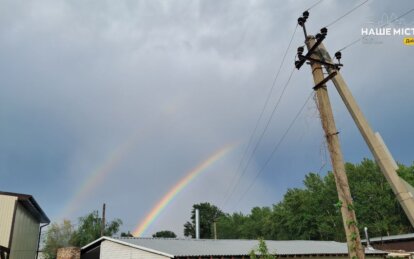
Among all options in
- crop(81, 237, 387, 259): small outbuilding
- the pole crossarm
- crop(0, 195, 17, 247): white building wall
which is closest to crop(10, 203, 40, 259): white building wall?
crop(0, 195, 17, 247): white building wall

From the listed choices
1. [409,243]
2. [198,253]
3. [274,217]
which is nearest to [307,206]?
[274,217]

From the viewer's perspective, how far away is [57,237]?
6762 cm

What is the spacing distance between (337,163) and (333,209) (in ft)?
206

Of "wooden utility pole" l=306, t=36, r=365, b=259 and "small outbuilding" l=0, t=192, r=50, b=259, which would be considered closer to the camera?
"wooden utility pole" l=306, t=36, r=365, b=259

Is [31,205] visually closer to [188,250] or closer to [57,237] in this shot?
[188,250]

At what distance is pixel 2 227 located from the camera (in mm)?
21469

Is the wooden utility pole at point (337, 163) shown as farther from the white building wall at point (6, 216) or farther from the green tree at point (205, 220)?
the green tree at point (205, 220)

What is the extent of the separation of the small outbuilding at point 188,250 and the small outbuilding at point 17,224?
185 inches

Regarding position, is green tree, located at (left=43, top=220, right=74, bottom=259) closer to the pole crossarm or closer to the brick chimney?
the brick chimney

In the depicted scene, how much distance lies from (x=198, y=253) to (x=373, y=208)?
1779 inches

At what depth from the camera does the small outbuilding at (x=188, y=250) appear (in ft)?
80.6

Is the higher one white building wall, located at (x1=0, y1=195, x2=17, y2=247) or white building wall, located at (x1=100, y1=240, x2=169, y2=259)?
white building wall, located at (x1=0, y1=195, x2=17, y2=247)

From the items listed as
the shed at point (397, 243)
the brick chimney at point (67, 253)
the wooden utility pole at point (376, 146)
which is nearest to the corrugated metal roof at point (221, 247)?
the brick chimney at point (67, 253)

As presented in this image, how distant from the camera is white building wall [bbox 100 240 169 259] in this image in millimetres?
24455
